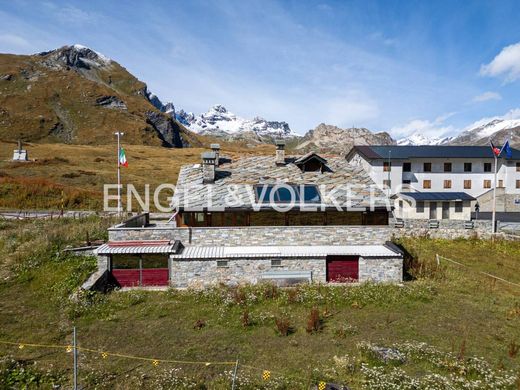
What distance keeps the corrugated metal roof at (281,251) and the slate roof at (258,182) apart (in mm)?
2811

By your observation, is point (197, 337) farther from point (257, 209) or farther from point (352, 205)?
point (352, 205)

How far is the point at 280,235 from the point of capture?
23.9m

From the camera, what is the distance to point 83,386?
11.5 meters

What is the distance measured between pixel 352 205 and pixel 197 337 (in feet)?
46.6

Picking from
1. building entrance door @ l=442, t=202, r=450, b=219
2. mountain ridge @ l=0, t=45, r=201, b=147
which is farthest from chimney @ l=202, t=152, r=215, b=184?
mountain ridge @ l=0, t=45, r=201, b=147

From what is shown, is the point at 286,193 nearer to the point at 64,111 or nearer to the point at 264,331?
the point at 264,331

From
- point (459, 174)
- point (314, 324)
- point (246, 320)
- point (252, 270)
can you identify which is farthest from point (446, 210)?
point (246, 320)

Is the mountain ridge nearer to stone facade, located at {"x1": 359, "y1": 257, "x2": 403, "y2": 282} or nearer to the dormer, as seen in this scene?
the dormer

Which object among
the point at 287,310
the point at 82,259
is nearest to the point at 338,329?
the point at 287,310

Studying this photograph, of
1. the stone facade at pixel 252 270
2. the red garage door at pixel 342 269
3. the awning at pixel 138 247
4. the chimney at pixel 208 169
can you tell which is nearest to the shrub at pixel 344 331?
the stone facade at pixel 252 270

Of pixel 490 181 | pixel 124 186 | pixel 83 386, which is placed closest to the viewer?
pixel 83 386

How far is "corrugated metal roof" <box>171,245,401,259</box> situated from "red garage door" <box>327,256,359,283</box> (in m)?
0.46

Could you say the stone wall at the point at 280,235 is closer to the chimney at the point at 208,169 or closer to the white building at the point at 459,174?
→ the chimney at the point at 208,169

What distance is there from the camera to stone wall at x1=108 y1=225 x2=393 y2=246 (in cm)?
2352
